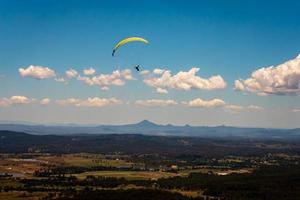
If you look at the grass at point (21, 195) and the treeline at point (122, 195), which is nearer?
the treeline at point (122, 195)

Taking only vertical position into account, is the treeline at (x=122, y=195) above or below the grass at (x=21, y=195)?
above

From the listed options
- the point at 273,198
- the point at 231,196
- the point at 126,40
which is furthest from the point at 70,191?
the point at 126,40

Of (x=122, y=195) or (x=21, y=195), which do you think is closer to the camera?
(x=122, y=195)

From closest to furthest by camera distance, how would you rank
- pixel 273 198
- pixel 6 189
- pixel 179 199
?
pixel 179 199, pixel 273 198, pixel 6 189

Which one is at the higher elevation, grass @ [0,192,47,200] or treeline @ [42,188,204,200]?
treeline @ [42,188,204,200]

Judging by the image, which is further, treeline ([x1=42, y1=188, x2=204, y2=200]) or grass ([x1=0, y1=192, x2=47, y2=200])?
grass ([x1=0, y1=192, x2=47, y2=200])

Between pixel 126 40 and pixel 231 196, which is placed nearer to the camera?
pixel 126 40

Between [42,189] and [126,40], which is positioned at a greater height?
[126,40]

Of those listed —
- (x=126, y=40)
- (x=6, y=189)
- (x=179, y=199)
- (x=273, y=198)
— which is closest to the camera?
(x=126, y=40)

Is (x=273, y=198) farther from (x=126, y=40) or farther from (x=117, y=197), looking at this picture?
(x=126, y=40)

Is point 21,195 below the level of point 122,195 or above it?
below

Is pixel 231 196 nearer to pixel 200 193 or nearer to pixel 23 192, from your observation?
pixel 200 193
